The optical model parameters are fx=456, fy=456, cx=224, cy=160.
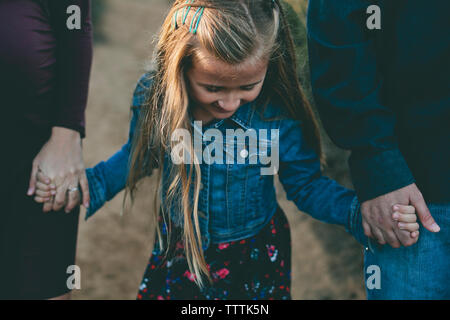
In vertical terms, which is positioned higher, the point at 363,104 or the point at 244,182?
the point at 363,104

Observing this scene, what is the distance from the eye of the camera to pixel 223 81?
1268mm

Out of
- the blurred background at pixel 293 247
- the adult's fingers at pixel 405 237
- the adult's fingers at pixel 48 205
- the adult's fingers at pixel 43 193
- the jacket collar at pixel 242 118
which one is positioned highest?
the jacket collar at pixel 242 118

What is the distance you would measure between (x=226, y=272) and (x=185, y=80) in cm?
65

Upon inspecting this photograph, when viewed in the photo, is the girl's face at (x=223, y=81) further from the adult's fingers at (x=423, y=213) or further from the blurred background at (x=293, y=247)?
the adult's fingers at (x=423, y=213)

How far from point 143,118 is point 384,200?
30.6 inches

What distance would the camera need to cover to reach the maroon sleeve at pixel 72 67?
1377 mm

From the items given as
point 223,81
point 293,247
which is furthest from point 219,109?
point 293,247

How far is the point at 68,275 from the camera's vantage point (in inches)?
56.4

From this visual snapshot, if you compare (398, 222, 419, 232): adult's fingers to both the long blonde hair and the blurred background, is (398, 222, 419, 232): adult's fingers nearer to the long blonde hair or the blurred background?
the long blonde hair

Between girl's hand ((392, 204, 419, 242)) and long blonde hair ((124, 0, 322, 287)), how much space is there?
0.39 metres

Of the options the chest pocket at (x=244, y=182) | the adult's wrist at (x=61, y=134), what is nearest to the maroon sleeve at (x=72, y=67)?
the adult's wrist at (x=61, y=134)

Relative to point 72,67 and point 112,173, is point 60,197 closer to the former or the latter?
point 112,173
